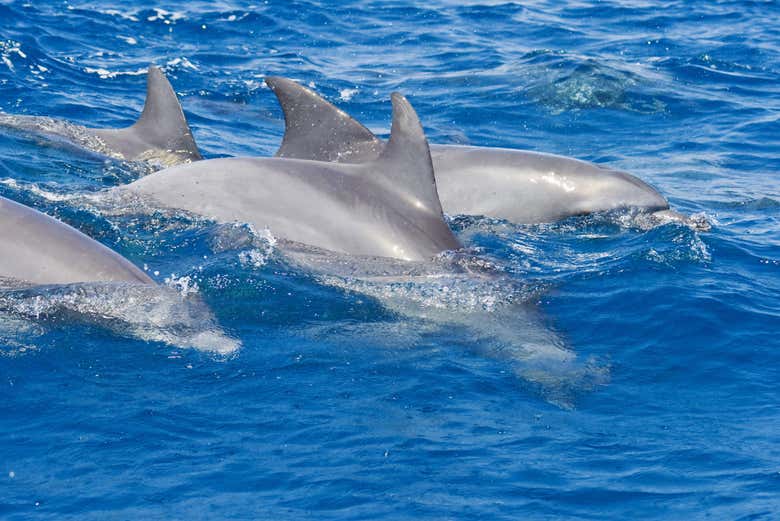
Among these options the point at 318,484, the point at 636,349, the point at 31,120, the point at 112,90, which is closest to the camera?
the point at 318,484

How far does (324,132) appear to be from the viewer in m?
12.8

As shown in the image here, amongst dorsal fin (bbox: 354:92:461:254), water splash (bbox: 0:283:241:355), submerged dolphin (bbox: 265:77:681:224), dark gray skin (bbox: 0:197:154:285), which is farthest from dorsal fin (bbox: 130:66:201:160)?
water splash (bbox: 0:283:241:355)

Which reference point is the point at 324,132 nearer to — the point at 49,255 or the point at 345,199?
the point at 345,199

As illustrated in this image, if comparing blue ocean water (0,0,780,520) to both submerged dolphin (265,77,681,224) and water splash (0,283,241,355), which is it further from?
submerged dolphin (265,77,681,224)

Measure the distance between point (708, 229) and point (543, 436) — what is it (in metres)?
6.44

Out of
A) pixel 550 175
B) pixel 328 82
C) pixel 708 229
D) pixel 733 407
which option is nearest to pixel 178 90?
pixel 328 82

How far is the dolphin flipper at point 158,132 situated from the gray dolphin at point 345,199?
3.54m

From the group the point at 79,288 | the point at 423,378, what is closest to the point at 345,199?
the point at 423,378

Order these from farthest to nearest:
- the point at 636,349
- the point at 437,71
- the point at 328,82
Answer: the point at 437,71 < the point at 328,82 < the point at 636,349

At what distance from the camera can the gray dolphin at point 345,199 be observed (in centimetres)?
1078

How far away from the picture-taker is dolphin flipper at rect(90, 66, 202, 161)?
48.7 feet

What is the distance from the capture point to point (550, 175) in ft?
46.1

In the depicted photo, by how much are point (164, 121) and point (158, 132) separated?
17cm

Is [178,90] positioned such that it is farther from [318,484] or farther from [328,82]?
[318,484]
